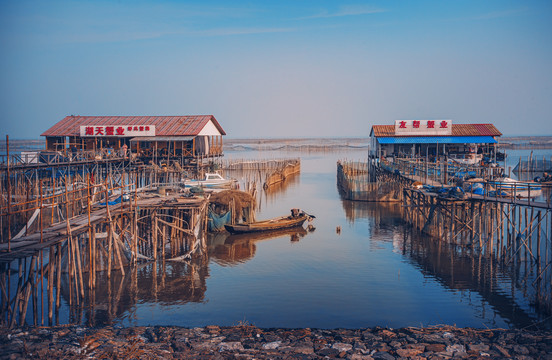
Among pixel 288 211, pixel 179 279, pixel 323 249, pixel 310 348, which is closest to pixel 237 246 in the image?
pixel 323 249

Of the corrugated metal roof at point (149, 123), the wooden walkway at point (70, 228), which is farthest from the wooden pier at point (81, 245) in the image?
the corrugated metal roof at point (149, 123)

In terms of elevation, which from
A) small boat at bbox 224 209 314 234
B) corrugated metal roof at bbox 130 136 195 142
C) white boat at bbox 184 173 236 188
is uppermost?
corrugated metal roof at bbox 130 136 195 142

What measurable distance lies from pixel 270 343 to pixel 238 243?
578 inches

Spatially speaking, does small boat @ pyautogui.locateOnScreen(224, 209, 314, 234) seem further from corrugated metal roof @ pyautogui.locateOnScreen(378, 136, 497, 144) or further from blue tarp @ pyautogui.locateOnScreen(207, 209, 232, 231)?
corrugated metal roof @ pyautogui.locateOnScreen(378, 136, 497, 144)

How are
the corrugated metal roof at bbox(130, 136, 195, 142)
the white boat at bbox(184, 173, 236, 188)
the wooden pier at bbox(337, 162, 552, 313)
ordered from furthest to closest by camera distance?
the corrugated metal roof at bbox(130, 136, 195, 142) → the white boat at bbox(184, 173, 236, 188) → the wooden pier at bbox(337, 162, 552, 313)

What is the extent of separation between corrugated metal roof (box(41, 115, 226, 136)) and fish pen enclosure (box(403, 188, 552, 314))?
20795 mm

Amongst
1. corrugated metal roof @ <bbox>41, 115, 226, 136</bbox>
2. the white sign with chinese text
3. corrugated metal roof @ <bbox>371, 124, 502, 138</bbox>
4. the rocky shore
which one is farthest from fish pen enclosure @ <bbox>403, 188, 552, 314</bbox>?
corrugated metal roof @ <bbox>41, 115, 226, 136</bbox>

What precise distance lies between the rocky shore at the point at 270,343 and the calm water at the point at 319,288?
5.38ft

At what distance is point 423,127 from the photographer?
46531 mm

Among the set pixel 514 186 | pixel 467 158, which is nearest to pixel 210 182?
pixel 514 186

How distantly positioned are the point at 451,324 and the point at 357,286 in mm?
4844

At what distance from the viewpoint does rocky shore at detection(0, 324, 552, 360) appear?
42.2ft

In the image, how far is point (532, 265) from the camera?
20.5 m

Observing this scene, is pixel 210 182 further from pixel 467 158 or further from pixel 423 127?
pixel 467 158
